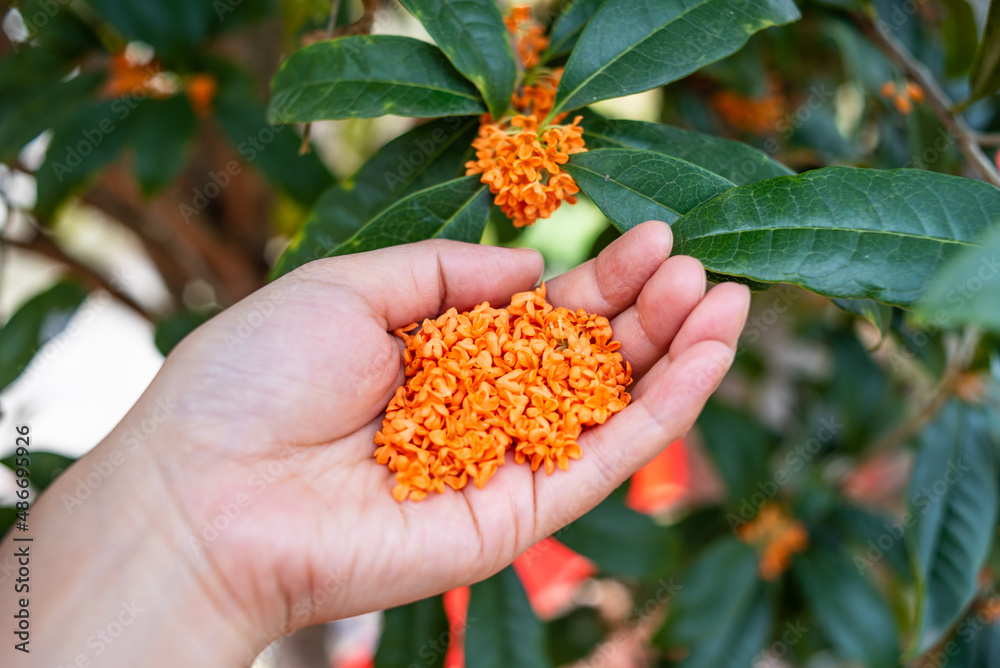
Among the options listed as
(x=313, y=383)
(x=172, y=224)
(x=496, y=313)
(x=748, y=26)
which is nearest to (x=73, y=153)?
(x=172, y=224)

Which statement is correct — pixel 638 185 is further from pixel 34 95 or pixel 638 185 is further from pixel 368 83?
pixel 34 95

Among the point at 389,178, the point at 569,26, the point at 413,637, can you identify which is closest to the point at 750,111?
the point at 569,26

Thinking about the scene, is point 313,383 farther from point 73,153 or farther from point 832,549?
point 832,549

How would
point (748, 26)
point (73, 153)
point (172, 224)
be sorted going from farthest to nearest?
point (172, 224) → point (73, 153) → point (748, 26)

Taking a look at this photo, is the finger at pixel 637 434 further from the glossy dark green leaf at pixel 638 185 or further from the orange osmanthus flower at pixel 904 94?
the orange osmanthus flower at pixel 904 94

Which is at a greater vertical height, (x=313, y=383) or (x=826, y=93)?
(x=313, y=383)

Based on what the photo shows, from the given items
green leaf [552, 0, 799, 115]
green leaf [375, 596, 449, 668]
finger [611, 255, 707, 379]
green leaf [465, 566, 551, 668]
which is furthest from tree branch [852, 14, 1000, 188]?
green leaf [375, 596, 449, 668]
